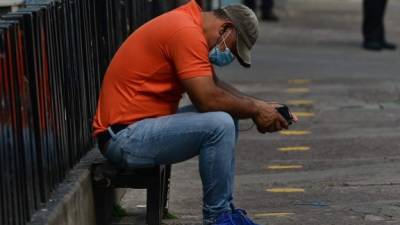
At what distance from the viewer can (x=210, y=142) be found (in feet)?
16.1

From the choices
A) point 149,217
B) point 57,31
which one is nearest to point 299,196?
point 149,217

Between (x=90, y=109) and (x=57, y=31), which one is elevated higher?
(x=57, y=31)

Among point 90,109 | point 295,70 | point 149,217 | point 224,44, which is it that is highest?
point 224,44

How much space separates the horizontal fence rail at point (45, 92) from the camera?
4.09 meters

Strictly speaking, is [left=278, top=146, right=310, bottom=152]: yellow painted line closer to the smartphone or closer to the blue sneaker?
the smartphone

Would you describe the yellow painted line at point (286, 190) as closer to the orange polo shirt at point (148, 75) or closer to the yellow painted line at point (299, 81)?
the orange polo shirt at point (148, 75)

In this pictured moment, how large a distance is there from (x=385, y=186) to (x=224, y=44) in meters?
1.88

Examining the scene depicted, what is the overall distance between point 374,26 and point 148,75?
791 centimetres

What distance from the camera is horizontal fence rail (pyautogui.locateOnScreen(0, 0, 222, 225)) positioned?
161 inches

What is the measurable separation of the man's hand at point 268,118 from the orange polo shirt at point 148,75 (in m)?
0.42

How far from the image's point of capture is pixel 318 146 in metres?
7.74

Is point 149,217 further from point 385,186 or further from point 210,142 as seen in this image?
point 385,186

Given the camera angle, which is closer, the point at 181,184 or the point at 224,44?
the point at 224,44

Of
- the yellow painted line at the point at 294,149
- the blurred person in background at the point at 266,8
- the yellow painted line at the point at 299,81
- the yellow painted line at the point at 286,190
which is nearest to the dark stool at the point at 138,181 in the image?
the yellow painted line at the point at 286,190
